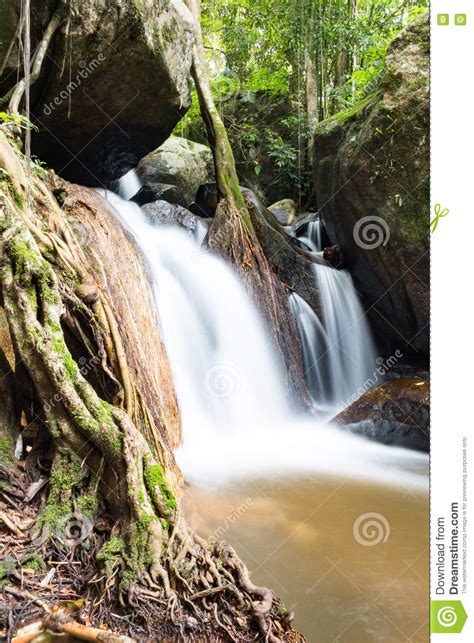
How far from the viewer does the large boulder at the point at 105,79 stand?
5.29 m

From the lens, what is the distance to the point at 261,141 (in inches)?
529

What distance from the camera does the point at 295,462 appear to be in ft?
16.7

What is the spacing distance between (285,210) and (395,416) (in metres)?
6.67

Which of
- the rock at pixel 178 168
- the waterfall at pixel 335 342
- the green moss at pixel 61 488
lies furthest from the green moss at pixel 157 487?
the rock at pixel 178 168

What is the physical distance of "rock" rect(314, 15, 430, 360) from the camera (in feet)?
22.0

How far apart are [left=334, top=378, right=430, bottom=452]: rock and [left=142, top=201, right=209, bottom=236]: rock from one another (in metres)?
3.54

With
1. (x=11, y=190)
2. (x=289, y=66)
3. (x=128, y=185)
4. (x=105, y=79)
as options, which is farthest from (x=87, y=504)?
(x=289, y=66)

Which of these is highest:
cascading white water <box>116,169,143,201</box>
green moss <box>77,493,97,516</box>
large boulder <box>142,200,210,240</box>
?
cascading white water <box>116,169,143,201</box>

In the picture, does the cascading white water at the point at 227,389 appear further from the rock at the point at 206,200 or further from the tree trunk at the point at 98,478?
the rock at the point at 206,200

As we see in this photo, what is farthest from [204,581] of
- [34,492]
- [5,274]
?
[5,274]

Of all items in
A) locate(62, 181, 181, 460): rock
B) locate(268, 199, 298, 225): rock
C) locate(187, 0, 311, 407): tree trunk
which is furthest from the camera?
locate(268, 199, 298, 225): rock

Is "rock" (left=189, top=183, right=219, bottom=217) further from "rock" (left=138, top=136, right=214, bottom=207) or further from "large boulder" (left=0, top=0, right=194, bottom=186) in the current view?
"large boulder" (left=0, top=0, right=194, bottom=186)

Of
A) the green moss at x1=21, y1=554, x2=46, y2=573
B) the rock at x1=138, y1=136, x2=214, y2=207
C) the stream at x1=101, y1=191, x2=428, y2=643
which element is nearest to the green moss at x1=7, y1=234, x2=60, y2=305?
the green moss at x1=21, y1=554, x2=46, y2=573

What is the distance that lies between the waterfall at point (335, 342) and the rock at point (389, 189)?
296 mm
